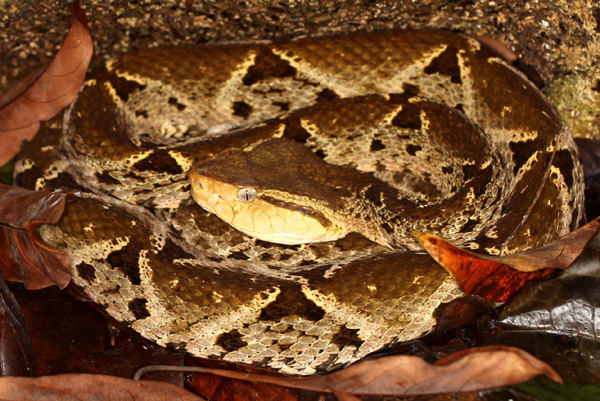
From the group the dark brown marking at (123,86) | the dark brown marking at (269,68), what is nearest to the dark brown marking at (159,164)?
the dark brown marking at (123,86)

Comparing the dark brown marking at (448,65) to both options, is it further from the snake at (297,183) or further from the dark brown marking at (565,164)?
the dark brown marking at (565,164)

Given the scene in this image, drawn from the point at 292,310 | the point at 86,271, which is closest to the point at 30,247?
the point at 86,271

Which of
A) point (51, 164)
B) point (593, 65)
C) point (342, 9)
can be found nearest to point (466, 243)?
point (593, 65)

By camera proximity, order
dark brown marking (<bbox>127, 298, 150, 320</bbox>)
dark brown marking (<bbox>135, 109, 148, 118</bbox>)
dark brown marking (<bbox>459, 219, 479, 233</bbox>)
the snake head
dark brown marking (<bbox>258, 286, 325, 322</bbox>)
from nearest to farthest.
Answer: dark brown marking (<bbox>258, 286, 325, 322</bbox>) < dark brown marking (<bbox>127, 298, 150, 320</bbox>) < the snake head < dark brown marking (<bbox>459, 219, 479, 233</bbox>) < dark brown marking (<bbox>135, 109, 148, 118</bbox>)

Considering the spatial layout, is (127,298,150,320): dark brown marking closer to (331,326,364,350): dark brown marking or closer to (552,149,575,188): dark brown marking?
(331,326,364,350): dark brown marking

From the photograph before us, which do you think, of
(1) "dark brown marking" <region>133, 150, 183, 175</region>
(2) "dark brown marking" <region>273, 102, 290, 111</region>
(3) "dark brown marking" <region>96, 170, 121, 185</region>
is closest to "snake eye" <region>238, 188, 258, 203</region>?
(1) "dark brown marking" <region>133, 150, 183, 175</region>

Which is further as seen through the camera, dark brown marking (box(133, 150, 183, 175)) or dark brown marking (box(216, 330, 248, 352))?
dark brown marking (box(133, 150, 183, 175))
